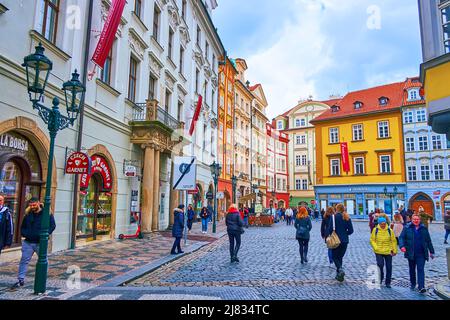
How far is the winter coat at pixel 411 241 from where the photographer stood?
723 cm

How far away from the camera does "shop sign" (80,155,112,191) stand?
13.2 m

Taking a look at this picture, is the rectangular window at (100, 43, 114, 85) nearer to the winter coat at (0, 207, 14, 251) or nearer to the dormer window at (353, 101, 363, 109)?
the winter coat at (0, 207, 14, 251)

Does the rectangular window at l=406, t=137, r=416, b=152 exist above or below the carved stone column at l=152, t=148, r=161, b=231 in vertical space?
above

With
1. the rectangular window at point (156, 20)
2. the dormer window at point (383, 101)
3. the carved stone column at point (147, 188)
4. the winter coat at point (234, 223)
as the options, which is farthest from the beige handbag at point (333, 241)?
the dormer window at point (383, 101)

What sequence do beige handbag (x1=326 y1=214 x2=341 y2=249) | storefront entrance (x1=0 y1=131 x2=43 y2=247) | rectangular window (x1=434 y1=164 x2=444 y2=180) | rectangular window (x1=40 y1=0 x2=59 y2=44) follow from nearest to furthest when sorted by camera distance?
beige handbag (x1=326 y1=214 x2=341 y2=249) → storefront entrance (x1=0 y1=131 x2=43 y2=247) → rectangular window (x1=40 y1=0 x2=59 y2=44) → rectangular window (x1=434 y1=164 x2=444 y2=180)

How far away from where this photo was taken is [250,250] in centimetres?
1373

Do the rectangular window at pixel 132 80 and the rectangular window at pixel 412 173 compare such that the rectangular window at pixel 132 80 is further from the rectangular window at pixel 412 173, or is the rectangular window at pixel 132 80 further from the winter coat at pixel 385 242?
the rectangular window at pixel 412 173

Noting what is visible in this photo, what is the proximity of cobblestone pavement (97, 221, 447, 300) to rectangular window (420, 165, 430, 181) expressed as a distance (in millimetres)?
32492

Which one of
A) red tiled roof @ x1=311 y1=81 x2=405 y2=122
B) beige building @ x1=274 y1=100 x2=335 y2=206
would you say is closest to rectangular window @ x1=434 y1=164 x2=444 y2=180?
red tiled roof @ x1=311 y1=81 x2=405 y2=122

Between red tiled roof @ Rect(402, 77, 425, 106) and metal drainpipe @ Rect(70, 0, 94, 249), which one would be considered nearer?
metal drainpipe @ Rect(70, 0, 94, 249)

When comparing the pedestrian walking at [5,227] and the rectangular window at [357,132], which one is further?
the rectangular window at [357,132]

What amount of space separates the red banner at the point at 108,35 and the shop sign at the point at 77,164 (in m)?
3.67

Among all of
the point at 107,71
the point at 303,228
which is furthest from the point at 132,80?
the point at 303,228
